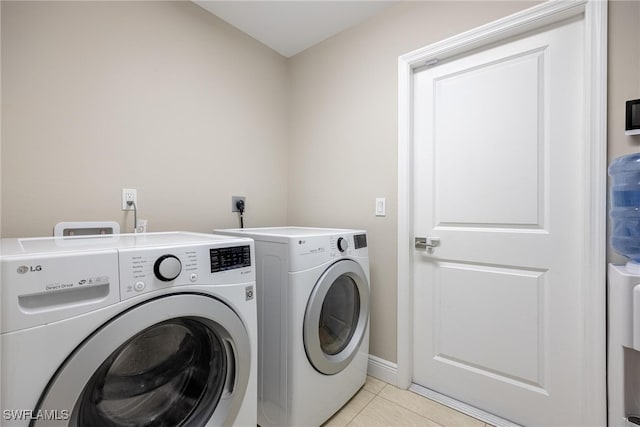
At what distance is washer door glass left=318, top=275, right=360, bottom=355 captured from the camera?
1439mm

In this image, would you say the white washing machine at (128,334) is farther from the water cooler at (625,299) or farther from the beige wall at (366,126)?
the water cooler at (625,299)

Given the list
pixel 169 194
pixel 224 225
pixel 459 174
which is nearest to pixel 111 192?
pixel 169 194

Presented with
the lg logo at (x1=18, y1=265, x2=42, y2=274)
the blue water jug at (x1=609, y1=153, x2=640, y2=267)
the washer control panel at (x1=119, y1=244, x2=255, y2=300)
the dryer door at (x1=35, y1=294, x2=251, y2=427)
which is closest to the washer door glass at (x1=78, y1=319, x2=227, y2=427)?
the dryer door at (x1=35, y1=294, x2=251, y2=427)

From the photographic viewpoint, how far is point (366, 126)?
1842 millimetres

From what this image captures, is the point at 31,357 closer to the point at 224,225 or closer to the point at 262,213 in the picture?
the point at 224,225

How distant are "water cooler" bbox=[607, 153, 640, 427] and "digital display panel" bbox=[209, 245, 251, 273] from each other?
1.32 meters

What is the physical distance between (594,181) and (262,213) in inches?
72.1

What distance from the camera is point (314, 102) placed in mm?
2135

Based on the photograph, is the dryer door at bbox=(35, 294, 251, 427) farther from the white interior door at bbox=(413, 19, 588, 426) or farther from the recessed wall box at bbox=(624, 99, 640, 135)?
the recessed wall box at bbox=(624, 99, 640, 135)

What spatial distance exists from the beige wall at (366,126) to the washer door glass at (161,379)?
3.66 ft

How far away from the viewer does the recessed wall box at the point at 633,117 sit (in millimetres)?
1080

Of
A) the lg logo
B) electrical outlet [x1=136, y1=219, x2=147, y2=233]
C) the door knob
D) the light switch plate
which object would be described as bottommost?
the door knob

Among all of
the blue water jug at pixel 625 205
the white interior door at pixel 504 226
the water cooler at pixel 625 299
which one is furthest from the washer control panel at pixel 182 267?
the blue water jug at pixel 625 205

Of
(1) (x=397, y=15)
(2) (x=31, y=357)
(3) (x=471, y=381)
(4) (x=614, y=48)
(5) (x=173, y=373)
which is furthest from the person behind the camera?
(1) (x=397, y=15)
